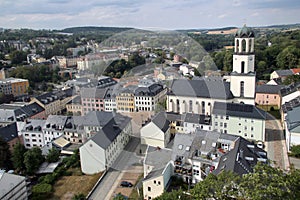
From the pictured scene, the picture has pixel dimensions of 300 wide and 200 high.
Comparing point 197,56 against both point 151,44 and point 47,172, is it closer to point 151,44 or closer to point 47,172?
point 151,44

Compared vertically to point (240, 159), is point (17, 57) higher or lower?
higher

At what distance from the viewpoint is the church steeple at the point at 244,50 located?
1095cm

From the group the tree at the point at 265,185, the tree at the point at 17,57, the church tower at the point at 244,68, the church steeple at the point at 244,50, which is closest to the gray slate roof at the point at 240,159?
the tree at the point at 265,185

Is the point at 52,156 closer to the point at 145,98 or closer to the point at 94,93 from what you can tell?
the point at 94,93

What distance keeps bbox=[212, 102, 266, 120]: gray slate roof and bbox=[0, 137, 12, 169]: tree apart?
27.8ft

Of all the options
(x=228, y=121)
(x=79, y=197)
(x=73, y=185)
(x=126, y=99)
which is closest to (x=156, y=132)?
(x=126, y=99)

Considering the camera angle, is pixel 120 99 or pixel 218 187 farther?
pixel 120 99

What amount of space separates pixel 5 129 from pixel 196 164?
892cm

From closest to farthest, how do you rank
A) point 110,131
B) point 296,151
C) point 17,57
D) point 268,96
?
point 110,131 → point 296,151 → point 268,96 → point 17,57

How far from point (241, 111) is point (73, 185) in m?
6.73

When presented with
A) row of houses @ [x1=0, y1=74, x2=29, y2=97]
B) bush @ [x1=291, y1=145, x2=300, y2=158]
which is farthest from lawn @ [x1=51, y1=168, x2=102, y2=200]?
row of houses @ [x1=0, y1=74, x2=29, y2=97]

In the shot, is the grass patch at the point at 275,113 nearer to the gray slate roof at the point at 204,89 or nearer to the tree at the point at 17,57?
the gray slate roof at the point at 204,89

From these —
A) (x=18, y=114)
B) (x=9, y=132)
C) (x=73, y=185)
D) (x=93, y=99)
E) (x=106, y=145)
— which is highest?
(x=93, y=99)

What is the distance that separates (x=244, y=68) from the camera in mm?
11297
